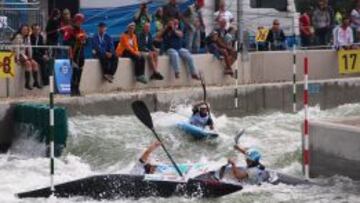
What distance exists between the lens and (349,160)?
11812 millimetres

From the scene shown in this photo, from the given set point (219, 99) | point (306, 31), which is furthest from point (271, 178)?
point (306, 31)

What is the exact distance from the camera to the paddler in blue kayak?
16281 mm

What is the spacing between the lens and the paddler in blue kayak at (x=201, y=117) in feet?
53.4

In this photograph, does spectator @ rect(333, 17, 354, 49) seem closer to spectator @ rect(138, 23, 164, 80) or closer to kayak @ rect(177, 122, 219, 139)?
spectator @ rect(138, 23, 164, 80)

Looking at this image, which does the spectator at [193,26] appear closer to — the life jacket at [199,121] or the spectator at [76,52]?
the spectator at [76,52]

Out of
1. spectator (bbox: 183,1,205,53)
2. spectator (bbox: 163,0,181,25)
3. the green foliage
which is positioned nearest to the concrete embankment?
spectator (bbox: 183,1,205,53)

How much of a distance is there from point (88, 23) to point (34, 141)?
7.46 m

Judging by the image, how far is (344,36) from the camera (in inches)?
882

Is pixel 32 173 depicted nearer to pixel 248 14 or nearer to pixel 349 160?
pixel 349 160

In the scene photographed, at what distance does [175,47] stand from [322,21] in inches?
210

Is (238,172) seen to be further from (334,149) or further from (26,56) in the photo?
(26,56)

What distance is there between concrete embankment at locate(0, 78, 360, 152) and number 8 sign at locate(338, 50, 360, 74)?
0.96 feet

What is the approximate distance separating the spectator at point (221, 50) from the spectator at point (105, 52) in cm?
303

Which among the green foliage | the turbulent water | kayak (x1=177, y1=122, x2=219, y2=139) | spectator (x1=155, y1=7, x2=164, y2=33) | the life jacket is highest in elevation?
the green foliage
